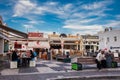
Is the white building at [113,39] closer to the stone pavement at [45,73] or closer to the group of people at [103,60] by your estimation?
the group of people at [103,60]

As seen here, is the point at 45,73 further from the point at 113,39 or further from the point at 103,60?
the point at 113,39

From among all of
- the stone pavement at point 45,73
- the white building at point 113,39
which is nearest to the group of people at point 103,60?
the stone pavement at point 45,73

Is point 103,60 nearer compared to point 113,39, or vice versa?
point 103,60

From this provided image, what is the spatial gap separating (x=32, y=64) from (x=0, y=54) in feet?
24.0

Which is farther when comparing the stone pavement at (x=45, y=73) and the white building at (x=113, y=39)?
the white building at (x=113, y=39)

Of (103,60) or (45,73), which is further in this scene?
(103,60)

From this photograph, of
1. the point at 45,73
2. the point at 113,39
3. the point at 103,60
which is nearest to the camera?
the point at 45,73

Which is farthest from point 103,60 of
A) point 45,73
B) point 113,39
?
point 113,39

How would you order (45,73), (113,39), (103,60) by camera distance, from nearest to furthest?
1. (45,73)
2. (103,60)
3. (113,39)

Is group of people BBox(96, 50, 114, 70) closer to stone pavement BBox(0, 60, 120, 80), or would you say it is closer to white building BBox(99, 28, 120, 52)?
stone pavement BBox(0, 60, 120, 80)

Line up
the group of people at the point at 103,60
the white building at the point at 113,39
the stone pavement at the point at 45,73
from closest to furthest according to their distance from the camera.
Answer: the stone pavement at the point at 45,73 < the group of people at the point at 103,60 < the white building at the point at 113,39

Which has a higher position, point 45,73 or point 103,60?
point 103,60

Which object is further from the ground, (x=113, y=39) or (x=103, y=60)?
(x=113, y=39)

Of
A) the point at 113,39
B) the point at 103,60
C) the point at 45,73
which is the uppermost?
the point at 113,39
